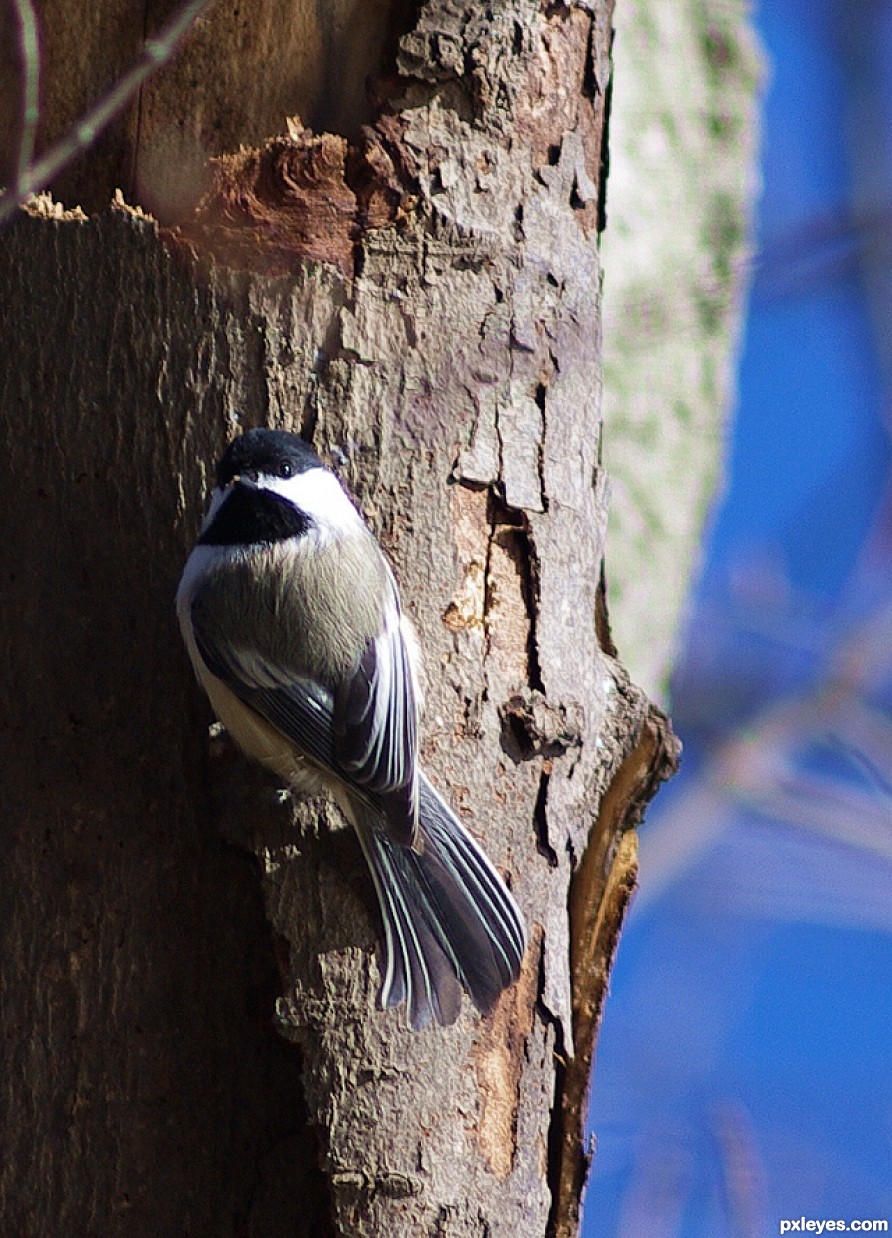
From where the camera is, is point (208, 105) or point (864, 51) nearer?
point (208, 105)

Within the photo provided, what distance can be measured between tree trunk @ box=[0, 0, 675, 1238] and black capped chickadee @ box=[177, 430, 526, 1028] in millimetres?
40

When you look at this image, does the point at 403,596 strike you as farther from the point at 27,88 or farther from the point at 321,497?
the point at 27,88

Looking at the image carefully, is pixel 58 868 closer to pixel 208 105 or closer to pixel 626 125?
pixel 208 105

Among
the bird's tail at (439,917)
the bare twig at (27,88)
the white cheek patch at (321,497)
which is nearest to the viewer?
the bare twig at (27,88)

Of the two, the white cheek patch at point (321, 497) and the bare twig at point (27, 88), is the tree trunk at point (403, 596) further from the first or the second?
the bare twig at point (27, 88)

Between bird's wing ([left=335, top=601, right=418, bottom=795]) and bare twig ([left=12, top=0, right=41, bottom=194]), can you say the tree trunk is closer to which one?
bird's wing ([left=335, top=601, right=418, bottom=795])

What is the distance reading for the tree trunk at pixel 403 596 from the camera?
180 centimetres

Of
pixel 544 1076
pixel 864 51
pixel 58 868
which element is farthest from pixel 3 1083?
pixel 864 51

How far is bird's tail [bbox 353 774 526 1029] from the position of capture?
5.76ft

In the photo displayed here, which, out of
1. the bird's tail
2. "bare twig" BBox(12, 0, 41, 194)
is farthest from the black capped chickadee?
"bare twig" BBox(12, 0, 41, 194)

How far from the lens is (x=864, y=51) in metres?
2.61

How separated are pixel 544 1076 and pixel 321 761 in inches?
19.8

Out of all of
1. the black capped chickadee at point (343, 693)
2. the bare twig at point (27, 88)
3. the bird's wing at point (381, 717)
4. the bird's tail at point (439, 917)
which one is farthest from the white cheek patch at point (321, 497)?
the bare twig at point (27, 88)

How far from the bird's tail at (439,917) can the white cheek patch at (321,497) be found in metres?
0.37
